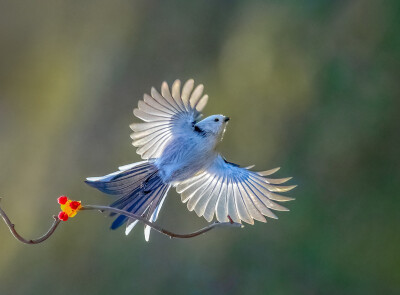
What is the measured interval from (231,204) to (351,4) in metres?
1.55

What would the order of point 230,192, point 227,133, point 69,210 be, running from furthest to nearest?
1. point 227,133
2. point 230,192
3. point 69,210

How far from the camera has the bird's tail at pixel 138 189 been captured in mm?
1616

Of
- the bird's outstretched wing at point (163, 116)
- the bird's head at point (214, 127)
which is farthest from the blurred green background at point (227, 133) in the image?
the bird's head at point (214, 127)

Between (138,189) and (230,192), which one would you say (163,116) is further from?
(230,192)

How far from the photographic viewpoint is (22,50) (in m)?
3.59

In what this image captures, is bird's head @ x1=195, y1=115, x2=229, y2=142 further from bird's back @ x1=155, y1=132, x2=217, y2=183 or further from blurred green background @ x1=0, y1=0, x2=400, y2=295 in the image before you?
blurred green background @ x1=0, y1=0, x2=400, y2=295

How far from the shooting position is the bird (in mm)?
1683

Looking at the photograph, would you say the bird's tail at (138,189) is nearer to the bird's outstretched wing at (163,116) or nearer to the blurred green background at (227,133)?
the bird's outstretched wing at (163,116)

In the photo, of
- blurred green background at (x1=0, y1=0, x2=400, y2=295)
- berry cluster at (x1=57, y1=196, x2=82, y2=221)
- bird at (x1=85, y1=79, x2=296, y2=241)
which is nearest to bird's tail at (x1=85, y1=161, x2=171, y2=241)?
bird at (x1=85, y1=79, x2=296, y2=241)

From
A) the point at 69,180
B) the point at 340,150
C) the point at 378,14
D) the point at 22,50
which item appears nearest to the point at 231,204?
the point at 340,150

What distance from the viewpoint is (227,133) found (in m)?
3.09

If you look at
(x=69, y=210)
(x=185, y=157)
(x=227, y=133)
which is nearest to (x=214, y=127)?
(x=185, y=157)

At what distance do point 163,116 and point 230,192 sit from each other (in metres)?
0.37

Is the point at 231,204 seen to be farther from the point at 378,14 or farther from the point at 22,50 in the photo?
the point at 22,50
